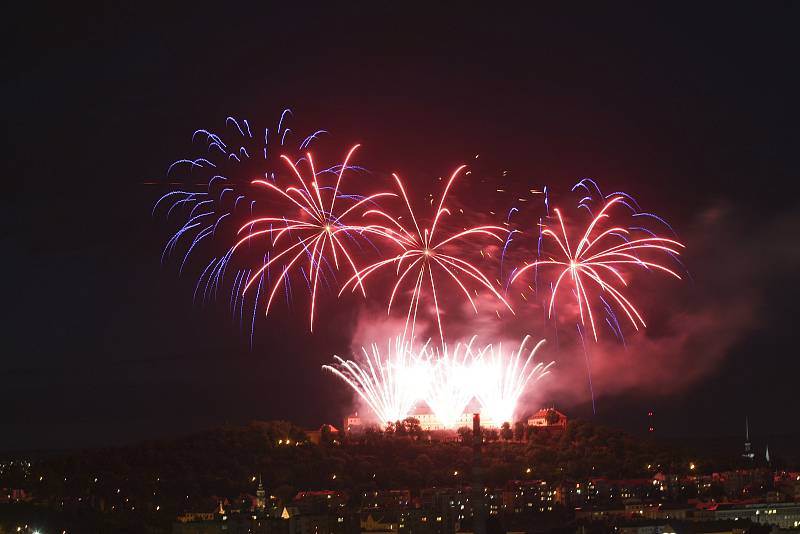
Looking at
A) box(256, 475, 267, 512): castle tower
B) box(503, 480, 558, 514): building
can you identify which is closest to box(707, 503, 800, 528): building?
box(503, 480, 558, 514): building

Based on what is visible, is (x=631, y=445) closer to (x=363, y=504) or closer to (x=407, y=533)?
(x=363, y=504)

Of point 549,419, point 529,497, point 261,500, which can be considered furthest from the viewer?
point 549,419

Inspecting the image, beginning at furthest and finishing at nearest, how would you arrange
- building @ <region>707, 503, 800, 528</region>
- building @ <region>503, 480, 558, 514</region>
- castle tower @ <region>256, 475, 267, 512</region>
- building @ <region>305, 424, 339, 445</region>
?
1. building @ <region>305, 424, 339, 445</region>
2. building @ <region>503, 480, 558, 514</region>
3. building @ <region>707, 503, 800, 528</region>
4. castle tower @ <region>256, 475, 267, 512</region>

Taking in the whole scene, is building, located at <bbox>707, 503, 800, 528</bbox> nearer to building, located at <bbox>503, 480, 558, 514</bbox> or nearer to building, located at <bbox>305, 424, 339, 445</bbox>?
building, located at <bbox>503, 480, 558, 514</bbox>

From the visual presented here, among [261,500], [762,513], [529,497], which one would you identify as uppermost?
[261,500]

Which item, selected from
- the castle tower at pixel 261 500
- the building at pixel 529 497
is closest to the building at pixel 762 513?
the building at pixel 529 497

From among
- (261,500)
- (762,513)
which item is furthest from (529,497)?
(261,500)

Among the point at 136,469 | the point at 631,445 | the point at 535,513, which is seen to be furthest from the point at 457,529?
the point at 631,445

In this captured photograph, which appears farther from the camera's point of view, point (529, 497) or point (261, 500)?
point (529, 497)

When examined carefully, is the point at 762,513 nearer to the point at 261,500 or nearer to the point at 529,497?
the point at 529,497
